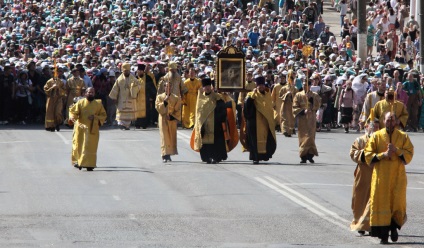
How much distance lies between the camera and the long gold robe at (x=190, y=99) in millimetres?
38344

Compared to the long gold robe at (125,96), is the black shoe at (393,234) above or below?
below

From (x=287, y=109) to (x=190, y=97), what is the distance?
3216mm

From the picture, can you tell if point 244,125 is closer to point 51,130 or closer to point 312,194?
point 312,194

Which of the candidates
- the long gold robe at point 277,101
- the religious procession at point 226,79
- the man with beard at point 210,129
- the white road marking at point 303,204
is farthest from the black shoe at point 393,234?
the long gold robe at point 277,101

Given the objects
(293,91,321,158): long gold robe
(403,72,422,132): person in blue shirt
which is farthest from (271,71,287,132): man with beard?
Result: (293,91,321,158): long gold robe

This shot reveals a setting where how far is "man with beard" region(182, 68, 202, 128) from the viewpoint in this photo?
3831cm

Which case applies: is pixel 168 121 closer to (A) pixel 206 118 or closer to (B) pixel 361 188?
(A) pixel 206 118

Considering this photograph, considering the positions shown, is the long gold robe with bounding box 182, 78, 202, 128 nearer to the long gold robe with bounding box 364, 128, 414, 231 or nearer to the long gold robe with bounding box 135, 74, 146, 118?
the long gold robe with bounding box 135, 74, 146, 118

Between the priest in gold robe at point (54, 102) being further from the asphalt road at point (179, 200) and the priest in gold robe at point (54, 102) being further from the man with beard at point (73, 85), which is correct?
the asphalt road at point (179, 200)

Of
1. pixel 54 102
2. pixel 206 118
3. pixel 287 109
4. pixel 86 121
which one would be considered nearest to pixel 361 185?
pixel 86 121

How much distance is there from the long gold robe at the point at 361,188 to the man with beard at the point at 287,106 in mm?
17380

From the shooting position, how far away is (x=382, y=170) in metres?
18.1

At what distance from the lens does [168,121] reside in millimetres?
28797

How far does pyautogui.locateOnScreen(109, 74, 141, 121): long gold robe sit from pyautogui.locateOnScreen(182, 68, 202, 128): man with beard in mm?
1319
